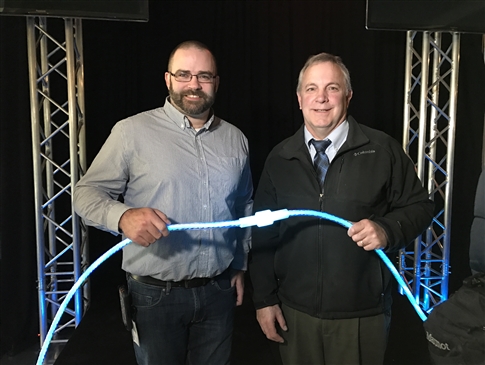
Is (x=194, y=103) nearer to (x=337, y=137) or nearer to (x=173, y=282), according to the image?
(x=337, y=137)

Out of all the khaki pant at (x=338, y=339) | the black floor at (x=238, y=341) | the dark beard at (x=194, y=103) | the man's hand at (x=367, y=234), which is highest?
the dark beard at (x=194, y=103)

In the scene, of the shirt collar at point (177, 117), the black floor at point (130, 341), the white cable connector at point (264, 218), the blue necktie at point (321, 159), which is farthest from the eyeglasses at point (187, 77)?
the black floor at point (130, 341)

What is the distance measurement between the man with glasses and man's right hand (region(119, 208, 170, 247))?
239 millimetres

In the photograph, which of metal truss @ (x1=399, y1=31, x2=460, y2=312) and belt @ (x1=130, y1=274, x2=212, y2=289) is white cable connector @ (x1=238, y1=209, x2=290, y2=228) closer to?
belt @ (x1=130, y1=274, x2=212, y2=289)

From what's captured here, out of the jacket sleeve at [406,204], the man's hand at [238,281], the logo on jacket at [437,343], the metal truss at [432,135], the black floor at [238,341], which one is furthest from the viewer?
the metal truss at [432,135]

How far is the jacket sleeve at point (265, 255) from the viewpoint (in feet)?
5.82

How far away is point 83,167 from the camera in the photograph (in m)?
3.13

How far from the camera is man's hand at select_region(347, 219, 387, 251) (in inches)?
58.3

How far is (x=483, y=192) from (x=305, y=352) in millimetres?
969

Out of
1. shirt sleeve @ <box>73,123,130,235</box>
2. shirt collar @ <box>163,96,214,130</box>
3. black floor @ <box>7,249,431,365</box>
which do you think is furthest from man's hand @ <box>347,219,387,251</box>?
black floor @ <box>7,249,431,365</box>

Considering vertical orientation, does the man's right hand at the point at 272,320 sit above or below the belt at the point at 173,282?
below

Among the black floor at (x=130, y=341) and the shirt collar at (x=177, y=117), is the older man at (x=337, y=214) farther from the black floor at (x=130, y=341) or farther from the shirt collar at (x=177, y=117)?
A: the black floor at (x=130, y=341)

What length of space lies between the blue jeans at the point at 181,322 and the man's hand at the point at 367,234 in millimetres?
663

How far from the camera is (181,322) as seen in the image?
1752mm
